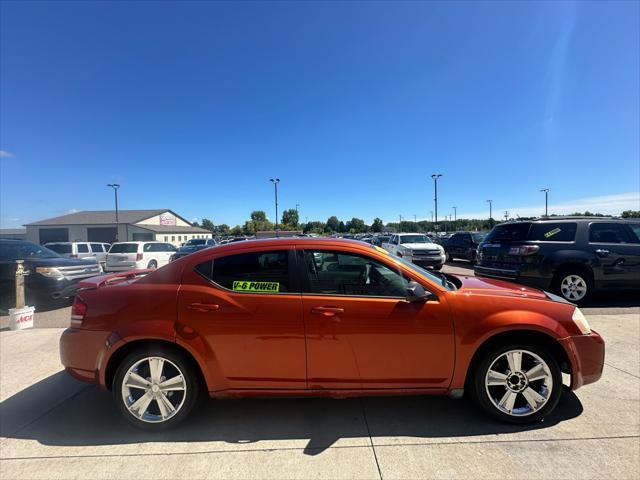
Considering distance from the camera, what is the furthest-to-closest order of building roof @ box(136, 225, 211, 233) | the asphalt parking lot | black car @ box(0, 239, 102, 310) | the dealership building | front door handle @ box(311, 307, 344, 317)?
building roof @ box(136, 225, 211, 233) < the dealership building < black car @ box(0, 239, 102, 310) < front door handle @ box(311, 307, 344, 317) < the asphalt parking lot

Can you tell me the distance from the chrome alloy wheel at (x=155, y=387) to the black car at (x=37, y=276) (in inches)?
236

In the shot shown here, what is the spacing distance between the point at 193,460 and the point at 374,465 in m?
1.34

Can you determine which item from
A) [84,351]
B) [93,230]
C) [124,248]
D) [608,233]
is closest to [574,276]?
[608,233]

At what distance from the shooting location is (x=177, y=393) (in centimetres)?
266

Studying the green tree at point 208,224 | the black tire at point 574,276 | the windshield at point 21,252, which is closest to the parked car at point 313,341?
the black tire at point 574,276

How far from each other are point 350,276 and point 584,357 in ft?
6.93

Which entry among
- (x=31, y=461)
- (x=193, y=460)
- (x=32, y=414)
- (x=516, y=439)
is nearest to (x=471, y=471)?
(x=516, y=439)

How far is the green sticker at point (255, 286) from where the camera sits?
2658 millimetres

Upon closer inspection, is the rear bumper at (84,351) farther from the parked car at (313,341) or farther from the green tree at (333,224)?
the green tree at (333,224)

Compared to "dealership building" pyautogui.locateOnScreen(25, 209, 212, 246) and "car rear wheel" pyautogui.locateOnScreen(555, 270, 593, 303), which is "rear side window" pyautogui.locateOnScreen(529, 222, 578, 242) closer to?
"car rear wheel" pyautogui.locateOnScreen(555, 270, 593, 303)

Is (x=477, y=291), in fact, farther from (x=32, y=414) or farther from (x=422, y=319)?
(x=32, y=414)

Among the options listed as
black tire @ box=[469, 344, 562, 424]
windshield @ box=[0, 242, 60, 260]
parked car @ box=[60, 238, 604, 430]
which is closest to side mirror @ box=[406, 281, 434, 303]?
parked car @ box=[60, 238, 604, 430]

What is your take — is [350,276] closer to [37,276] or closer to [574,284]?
[574,284]

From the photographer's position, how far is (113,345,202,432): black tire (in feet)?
8.55
